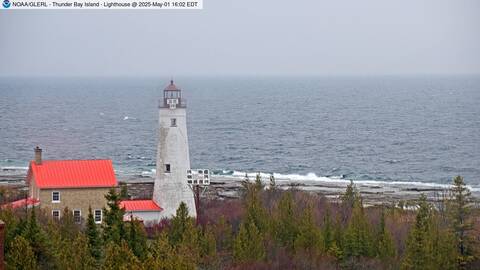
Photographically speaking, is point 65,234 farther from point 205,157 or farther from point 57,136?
point 57,136

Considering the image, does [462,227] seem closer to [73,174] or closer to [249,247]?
[249,247]

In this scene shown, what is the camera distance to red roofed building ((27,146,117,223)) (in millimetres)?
50125

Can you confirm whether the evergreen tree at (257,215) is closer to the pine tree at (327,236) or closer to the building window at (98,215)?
the pine tree at (327,236)

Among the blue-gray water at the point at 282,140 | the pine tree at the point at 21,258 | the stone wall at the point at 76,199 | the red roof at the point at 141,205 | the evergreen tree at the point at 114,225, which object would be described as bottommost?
the pine tree at the point at 21,258

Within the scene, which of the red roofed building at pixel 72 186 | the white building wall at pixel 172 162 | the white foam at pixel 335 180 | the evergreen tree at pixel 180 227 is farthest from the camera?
the white foam at pixel 335 180

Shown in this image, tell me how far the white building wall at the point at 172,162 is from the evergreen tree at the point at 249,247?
9007 mm

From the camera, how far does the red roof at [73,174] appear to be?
165 feet

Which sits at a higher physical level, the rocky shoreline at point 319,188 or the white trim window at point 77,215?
the rocky shoreline at point 319,188

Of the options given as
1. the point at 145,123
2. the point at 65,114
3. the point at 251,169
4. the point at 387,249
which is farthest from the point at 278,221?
the point at 65,114

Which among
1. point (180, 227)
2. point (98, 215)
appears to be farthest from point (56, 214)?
point (180, 227)

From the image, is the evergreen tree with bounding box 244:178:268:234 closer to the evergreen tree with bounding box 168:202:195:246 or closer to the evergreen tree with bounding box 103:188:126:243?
the evergreen tree with bounding box 168:202:195:246

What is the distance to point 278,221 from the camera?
1870 inches

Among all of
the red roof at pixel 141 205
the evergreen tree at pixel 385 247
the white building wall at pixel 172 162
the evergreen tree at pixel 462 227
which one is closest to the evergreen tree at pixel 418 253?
the evergreen tree at pixel 385 247

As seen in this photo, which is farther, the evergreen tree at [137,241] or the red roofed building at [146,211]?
the red roofed building at [146,211]
